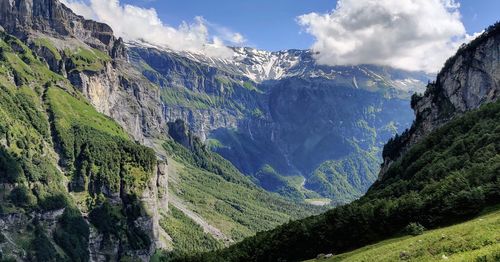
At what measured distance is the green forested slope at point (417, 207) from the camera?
90.2 metres

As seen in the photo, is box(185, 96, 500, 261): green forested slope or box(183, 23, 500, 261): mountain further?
box(185, 96, 500, 261): green forested slope

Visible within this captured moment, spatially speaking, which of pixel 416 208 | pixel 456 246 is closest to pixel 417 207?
pixel 416 208

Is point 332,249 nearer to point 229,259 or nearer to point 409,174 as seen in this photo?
point 229,259

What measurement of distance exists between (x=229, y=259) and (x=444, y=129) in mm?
92037

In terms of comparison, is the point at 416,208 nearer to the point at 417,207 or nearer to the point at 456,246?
the point at 417,207

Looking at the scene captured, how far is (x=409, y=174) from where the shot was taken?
160 metres

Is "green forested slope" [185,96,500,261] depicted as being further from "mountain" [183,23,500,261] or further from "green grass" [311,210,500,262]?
"green grass" [311,210,500,262]

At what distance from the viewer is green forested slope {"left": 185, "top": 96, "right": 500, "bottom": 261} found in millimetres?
90188

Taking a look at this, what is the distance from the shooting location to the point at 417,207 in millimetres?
96625

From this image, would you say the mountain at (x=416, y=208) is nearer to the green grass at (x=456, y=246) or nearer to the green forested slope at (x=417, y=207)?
the green forested slope at (x=417, y=207)

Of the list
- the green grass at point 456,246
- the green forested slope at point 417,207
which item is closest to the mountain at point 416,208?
the green forested slope at point 417,207

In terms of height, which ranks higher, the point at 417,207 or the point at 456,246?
the point at 417,207

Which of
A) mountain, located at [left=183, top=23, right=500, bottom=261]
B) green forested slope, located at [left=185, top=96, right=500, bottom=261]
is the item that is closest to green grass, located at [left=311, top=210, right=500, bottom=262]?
mountain, located at [left=183, top=23, right=500, bottom=261]

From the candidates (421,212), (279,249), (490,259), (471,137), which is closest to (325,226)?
(279,249)
